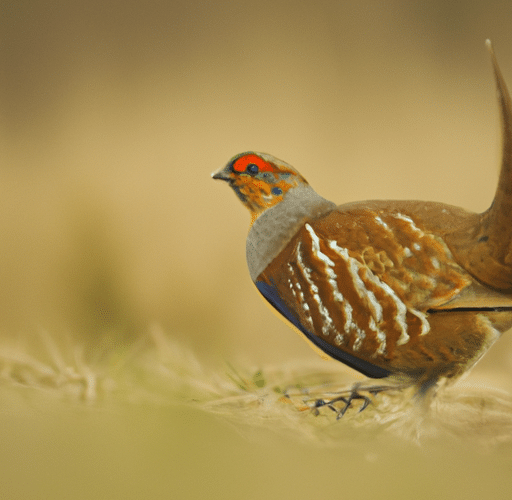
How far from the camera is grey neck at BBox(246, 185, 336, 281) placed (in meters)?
0.64

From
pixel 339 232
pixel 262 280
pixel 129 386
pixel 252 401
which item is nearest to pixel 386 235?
pixel 339 232

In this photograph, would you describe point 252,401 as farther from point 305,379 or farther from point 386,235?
point 386,235

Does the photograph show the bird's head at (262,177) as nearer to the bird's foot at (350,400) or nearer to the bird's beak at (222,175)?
the bird's beak at (222,175)

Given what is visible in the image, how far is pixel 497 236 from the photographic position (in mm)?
546

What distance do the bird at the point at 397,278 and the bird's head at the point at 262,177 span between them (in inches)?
0.8

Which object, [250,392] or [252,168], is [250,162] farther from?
[250,392]

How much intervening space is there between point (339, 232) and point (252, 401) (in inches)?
11.2

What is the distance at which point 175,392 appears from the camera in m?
0.78

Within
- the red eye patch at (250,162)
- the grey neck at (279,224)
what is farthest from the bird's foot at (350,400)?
the red eye patch at (250,162)

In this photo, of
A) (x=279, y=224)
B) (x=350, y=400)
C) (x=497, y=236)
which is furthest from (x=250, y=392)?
(x=497, y=236)

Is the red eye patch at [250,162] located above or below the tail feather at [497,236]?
above

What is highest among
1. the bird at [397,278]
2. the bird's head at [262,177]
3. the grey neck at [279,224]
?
the bird's head at [262,177]

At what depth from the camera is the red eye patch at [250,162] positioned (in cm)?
67

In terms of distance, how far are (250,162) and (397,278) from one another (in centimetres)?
23
